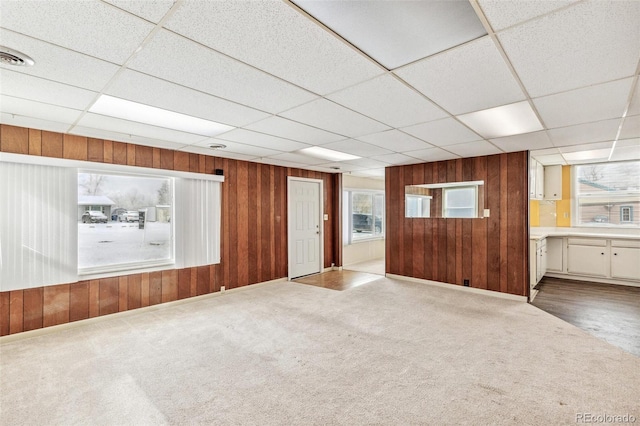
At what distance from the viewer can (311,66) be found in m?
2.01

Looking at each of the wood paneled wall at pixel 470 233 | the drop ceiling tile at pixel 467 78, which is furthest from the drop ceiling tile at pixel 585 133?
the drop ceiling tile at pixel 467 78

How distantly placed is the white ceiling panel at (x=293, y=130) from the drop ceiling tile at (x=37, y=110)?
1.67 m

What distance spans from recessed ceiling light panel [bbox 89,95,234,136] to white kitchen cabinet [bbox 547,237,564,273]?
6595 mm

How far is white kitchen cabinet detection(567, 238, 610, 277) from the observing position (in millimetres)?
5602

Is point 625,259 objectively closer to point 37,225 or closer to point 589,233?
point 589,233

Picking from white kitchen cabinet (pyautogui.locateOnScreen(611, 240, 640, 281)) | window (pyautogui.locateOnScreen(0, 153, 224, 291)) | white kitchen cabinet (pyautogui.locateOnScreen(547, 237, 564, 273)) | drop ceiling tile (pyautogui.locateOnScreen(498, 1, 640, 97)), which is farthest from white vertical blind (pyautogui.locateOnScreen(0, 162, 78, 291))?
white kitchen cabinet (pyautogui.locateOnScreen(611, 240, 640, 281))

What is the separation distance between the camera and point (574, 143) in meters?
4.18

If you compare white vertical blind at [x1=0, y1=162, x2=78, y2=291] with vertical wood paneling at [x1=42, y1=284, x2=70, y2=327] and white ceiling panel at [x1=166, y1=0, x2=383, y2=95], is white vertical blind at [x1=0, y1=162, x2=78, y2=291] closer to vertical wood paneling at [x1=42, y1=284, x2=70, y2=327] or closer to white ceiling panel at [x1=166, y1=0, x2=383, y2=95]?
vertical wood paneling at [x1=42, y1=284, x2=70, y2=327]

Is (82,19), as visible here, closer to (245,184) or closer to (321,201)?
(245,184)

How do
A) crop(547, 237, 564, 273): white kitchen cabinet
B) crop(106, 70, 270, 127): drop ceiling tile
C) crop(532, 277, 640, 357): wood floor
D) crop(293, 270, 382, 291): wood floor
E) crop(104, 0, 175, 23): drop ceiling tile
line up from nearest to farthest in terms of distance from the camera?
crop(104, 0, 175, 23): drop ceiling tile < crop(106, 70, 270, 127): drop ceiling tile < crop(532, 277, 640, 357): wood floor < crop(293, 270, 382, 291): wood floor < crop(547, 237, 564, 273): white kitchen cabinet

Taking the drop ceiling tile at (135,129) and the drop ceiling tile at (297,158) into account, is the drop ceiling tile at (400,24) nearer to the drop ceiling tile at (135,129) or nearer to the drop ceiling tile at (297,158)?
the drop ceiling tile at (135,129)

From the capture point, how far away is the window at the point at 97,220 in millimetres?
3275

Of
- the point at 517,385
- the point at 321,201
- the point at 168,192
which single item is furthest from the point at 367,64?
the point at 321,201

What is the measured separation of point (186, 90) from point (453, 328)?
367cm
